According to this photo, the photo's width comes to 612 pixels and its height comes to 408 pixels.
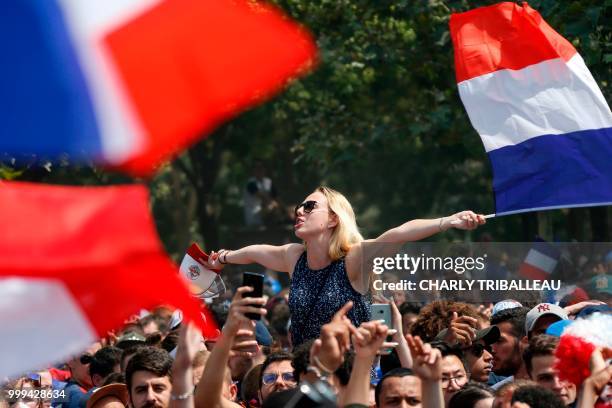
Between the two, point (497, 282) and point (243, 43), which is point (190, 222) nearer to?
point (497, 282)

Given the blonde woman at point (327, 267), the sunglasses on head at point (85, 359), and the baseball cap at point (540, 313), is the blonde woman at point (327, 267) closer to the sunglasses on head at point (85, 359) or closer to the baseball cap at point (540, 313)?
the baseball cap at point (540, 313)

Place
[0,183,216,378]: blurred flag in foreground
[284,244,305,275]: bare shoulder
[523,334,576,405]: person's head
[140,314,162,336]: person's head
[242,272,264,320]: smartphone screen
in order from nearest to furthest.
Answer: [0,183,216,378]: blurred flag in foreground < [242,272,264,320]: smartphone screen < [523,334,576,405]: person's head < [284,244,305,275]: bare shoulder < [140,314,162,336]: person's head

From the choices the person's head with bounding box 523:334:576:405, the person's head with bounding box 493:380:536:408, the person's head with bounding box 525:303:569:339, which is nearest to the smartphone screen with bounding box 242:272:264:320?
the person's head with bounding box 493:380:536:408

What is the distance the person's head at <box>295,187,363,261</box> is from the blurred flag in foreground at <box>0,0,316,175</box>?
3.00m

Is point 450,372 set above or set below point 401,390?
below

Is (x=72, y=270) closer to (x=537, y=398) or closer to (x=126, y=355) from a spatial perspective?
(x=537, y=398)

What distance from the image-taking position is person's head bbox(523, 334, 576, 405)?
25.3ft

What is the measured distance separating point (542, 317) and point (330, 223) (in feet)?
5.23

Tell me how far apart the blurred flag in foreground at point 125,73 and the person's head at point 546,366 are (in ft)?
10.4

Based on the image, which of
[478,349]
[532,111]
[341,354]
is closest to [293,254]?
[478,349]

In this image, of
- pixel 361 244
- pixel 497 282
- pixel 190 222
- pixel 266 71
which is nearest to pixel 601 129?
pixel 497 282

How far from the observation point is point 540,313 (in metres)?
8.95

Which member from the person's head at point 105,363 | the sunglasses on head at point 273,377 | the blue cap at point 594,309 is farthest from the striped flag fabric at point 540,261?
the person's head at point 105,363

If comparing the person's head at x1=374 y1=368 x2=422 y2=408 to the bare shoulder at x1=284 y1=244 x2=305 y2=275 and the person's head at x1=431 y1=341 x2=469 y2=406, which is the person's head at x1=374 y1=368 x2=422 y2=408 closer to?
the person's head at x1=431 y1=341 x2=469 y2=406
